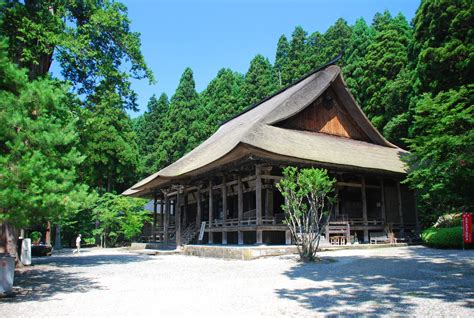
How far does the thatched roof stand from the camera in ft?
50.1

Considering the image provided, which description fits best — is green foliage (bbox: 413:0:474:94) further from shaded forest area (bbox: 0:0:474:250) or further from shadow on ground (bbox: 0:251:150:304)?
shadow on ground (bbox: 0:251:150:304)

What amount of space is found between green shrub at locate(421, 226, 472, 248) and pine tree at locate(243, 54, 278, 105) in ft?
96.5

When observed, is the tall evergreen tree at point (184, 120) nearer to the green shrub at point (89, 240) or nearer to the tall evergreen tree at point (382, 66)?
the green shrub at point (89, 240)

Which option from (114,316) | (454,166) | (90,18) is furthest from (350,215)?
(114,316)

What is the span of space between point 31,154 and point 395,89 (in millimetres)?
26033

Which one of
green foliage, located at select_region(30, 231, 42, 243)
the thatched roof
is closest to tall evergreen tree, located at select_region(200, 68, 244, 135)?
green foliage, located at select_region(30, 231, 42, 243)

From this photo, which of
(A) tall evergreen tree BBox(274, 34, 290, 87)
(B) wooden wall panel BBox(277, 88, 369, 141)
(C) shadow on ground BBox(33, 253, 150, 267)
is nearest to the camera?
(C) shadow on ground BBox(33, 253, 150, 267)

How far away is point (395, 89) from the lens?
1097 inches

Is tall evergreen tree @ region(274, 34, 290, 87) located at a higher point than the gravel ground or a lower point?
higher

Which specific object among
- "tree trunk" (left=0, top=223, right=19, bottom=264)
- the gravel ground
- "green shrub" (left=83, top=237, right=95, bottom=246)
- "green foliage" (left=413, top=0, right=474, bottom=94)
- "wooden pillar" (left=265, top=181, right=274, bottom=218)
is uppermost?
"green foliage" (left=413, top=0, right=474, bottom=94)

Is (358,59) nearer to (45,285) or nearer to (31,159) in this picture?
(45,285)

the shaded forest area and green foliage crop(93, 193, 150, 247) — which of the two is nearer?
the shaded forest area

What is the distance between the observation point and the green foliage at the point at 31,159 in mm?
6571

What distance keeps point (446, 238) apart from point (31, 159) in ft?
48.6
